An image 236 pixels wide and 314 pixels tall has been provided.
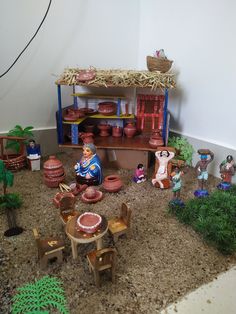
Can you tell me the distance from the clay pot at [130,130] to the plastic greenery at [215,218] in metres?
0.95

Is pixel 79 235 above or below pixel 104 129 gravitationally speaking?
below

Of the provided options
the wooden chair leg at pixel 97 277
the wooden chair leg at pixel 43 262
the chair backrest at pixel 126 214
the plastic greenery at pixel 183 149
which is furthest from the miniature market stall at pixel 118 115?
the wooden chair leg at pixel 97 277

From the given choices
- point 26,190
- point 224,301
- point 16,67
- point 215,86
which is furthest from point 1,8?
point 224,301

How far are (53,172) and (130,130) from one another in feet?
2.74

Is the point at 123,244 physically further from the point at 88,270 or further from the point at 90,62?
the point at 90,62

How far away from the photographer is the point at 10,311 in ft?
3.26

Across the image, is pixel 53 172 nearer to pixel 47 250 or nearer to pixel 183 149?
pixel 47 250

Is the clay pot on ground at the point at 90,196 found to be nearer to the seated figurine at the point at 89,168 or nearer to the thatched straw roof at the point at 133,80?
the seated figurine at the point at 89,168

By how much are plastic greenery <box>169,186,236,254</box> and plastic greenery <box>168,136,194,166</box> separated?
65cm

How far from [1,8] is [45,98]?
79cm

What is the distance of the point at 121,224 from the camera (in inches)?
54.7

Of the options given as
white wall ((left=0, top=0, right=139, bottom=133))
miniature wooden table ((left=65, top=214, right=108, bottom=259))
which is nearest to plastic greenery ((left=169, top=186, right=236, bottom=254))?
miniature wooden table ((left=65, top=214, right=108, bottom=259))

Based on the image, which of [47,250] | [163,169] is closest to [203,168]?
[163,169]

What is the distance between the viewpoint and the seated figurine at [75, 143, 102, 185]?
187 cm
